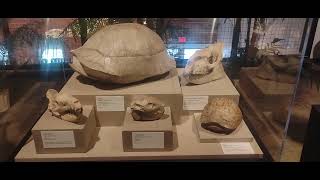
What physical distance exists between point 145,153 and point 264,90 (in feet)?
2.04

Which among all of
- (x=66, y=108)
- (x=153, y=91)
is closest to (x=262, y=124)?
(x=153, y=91)

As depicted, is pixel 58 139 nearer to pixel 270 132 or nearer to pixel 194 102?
pixel 194 102

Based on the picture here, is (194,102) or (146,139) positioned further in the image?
(194,102)

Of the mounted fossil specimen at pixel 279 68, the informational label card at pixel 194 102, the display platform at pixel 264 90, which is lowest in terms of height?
the informational label card at pixel 194 102

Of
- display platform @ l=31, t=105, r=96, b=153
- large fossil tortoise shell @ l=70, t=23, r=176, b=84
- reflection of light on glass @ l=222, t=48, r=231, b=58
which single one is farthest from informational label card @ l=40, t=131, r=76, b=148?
reflection of light on glass @ l=222, t=48, r=231, b=58

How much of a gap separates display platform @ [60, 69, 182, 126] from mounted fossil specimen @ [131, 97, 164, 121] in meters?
0.10

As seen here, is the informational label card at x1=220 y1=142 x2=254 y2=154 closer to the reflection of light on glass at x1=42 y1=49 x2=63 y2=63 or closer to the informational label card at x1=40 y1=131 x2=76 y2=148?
the informational label card at x1=40 y1=131 x2=76 y2=148

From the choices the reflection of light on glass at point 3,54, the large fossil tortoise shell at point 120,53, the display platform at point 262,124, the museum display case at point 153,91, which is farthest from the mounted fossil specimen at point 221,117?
the reflection of light on glass at point 3,54

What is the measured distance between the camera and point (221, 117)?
1306mm

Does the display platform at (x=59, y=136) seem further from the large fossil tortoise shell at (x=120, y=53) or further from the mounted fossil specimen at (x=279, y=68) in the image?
the mounted fossil specimen at (x=279, y=68)

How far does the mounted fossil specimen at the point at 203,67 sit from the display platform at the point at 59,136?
1.92 ft

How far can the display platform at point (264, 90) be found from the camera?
1.27 meters
